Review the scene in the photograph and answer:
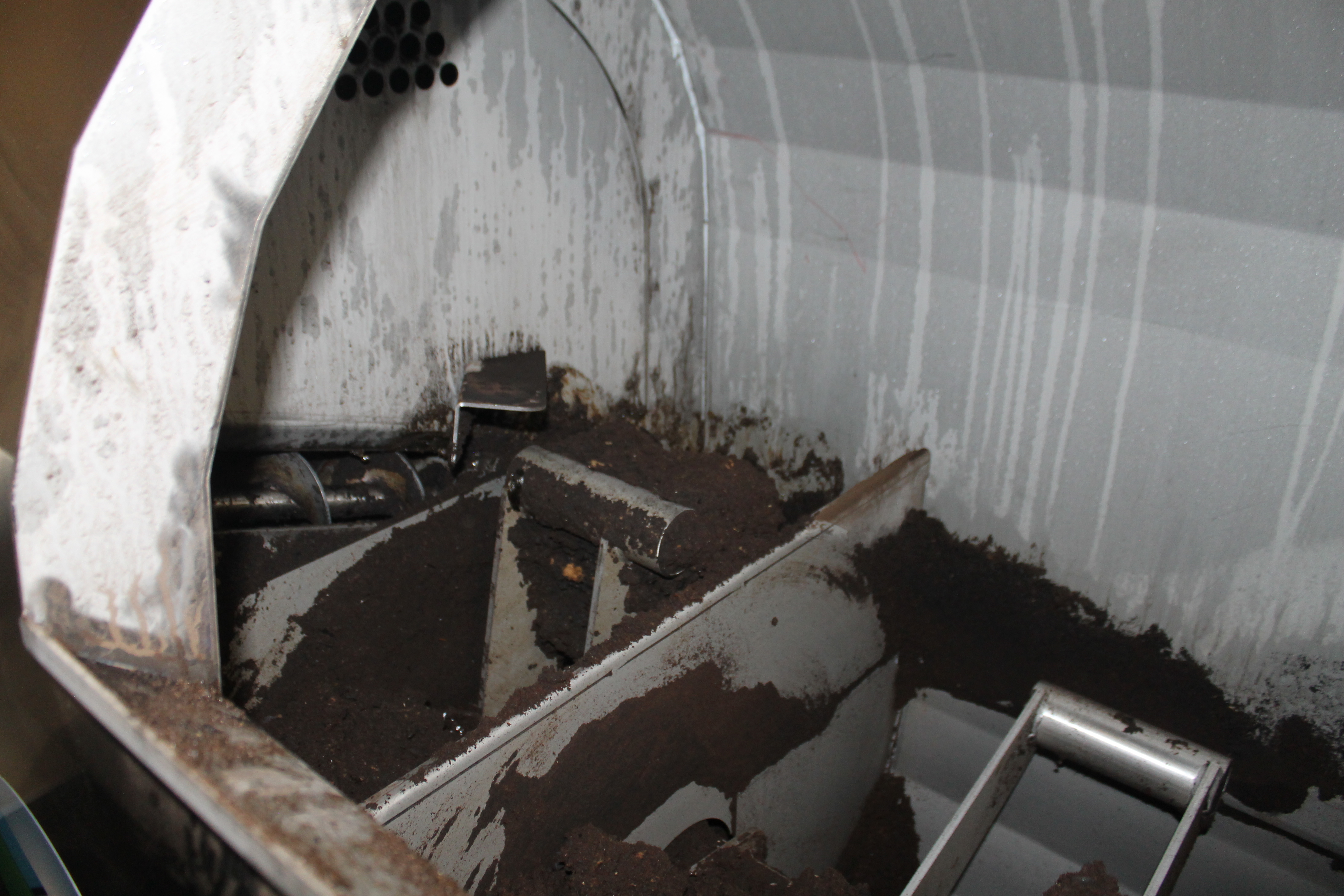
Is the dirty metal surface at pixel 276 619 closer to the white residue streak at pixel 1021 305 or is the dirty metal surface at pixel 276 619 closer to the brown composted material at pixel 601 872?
the brown composted material at pixel 601 872

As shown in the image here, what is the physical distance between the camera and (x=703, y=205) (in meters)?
1.64

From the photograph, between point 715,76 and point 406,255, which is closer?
point 406,255

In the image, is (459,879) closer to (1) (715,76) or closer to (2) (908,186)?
(2) (908,186)

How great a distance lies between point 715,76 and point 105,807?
136 cm

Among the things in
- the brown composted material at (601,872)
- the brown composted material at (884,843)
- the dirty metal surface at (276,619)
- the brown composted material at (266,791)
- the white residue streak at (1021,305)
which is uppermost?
the white residue streak at (1021,305)

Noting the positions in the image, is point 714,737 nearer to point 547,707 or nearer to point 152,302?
point 547,707

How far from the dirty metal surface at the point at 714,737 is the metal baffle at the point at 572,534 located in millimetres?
156

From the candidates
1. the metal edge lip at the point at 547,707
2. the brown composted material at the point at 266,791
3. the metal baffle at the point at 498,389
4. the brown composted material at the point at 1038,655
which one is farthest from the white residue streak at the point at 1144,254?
the brown composted material at the point at 266,791

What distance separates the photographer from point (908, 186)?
1362 millimetres


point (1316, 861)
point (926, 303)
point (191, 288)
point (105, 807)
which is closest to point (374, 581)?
point (105, 807)

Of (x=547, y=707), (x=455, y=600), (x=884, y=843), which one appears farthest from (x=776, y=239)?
(x=884, y=843)

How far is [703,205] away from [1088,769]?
119 cm

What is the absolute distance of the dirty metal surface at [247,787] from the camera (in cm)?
47

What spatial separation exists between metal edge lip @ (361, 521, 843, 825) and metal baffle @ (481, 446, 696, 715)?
128mm
